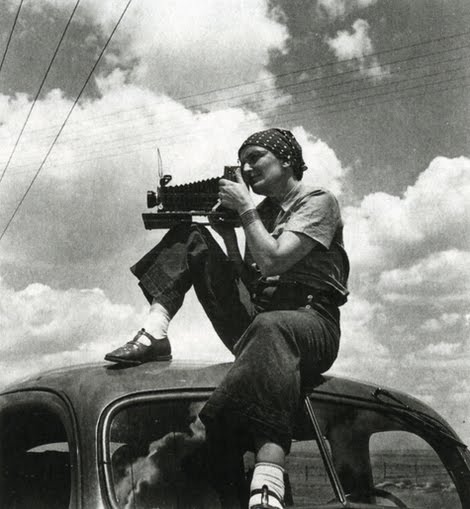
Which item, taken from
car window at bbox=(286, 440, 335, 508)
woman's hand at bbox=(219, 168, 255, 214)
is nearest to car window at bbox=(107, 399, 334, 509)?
car window at bbox=(286, 440, 335, 508)

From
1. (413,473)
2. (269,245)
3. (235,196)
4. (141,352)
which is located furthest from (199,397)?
(413,473)

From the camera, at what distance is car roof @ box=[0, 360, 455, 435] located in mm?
2629

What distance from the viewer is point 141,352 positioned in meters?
3.03

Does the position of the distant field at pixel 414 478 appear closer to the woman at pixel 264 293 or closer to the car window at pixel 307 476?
the car window at pixel 307 476

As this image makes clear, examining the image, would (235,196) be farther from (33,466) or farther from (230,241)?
(33,466)

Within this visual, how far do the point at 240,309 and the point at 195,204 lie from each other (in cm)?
54

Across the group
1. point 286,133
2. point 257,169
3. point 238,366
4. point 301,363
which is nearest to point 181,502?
point 238,366

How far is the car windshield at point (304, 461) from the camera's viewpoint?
2523 mm

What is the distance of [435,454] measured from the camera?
3.16 metres

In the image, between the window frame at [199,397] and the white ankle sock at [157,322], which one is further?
the white ankle sock at [157,322]

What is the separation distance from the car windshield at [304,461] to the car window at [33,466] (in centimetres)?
77

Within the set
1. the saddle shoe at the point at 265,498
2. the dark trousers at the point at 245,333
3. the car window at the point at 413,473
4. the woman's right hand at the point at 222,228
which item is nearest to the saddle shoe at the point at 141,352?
the dark trousers at the point at 245,333

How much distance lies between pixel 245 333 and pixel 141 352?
55 cm

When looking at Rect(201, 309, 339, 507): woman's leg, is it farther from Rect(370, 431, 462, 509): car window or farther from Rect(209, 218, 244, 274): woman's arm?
Rect(209, 218, 244, 274): woman's arm
